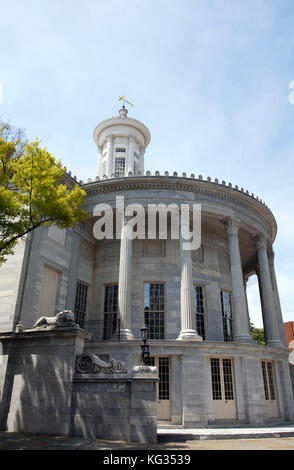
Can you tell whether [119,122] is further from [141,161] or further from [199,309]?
[199,309]

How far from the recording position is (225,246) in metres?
27.0

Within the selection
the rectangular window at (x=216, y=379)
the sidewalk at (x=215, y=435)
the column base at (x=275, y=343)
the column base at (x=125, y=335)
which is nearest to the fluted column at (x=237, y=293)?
the rectangular window at (x=216, y=379)

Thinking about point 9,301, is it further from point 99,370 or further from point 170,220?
→ point 170,220

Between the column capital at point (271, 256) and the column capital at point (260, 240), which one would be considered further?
the column capital at point (271, 256)

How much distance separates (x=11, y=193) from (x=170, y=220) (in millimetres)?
14099

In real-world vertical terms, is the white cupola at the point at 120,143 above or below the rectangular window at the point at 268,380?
above

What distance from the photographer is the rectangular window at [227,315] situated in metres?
24.3

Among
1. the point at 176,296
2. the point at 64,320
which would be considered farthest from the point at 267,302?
the point at 64,320

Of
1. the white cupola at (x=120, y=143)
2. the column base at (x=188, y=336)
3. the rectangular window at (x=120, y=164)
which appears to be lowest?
the column base at (x=188, y=336)

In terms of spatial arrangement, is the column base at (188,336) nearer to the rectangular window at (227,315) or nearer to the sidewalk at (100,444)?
the sidewalk at (100,444)

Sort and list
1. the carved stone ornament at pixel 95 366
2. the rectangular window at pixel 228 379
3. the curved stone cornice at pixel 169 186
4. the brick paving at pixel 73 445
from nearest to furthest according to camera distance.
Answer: the brick paving at pixel 73 445, the carved stone ornament at pixel 95 366, the rectangular window at pixel 228 379, the curved stone cornice at pixel 169 186

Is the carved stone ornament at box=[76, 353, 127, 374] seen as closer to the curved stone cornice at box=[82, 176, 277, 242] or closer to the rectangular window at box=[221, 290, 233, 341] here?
the curved stone cornice at box=[82, 176, 277, 242]

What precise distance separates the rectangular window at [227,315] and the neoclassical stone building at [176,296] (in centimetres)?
7
